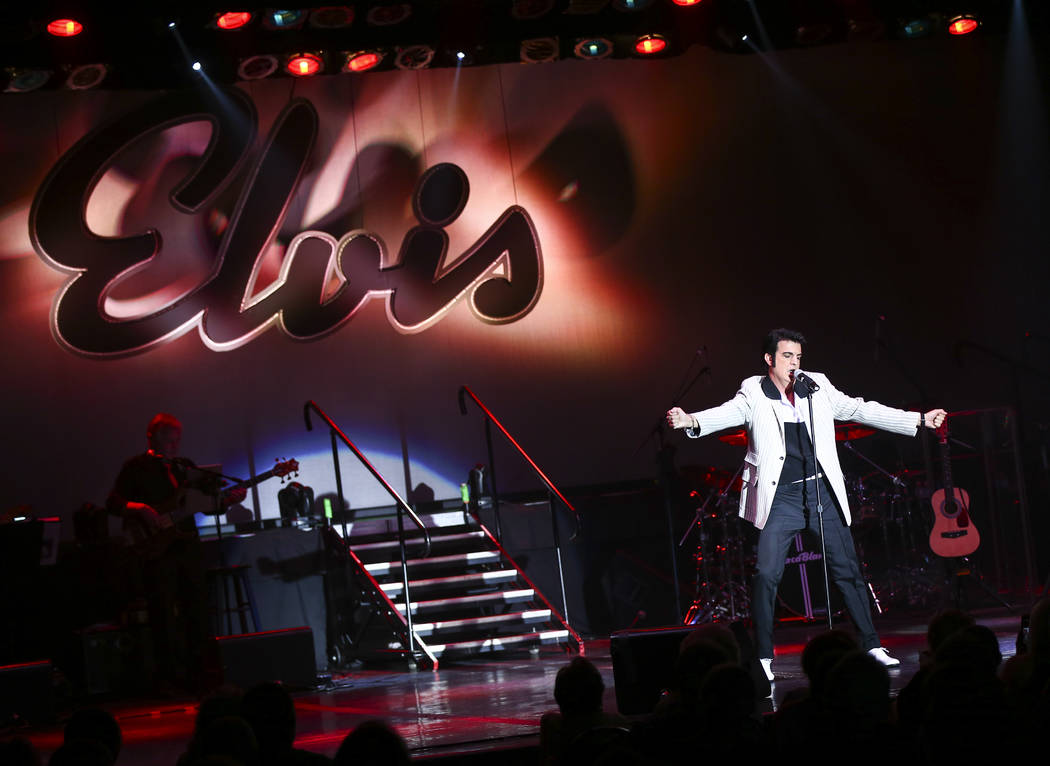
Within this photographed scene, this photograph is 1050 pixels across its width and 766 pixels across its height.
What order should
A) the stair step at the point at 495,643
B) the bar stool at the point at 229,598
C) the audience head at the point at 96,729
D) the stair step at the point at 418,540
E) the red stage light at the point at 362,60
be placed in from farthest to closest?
the red stage light at the point at 362,60
the stair step at the point at 418,540
the stair step at the point at 495,643
the bar stool at the point at 229,598
the audience head at the point at 96,729

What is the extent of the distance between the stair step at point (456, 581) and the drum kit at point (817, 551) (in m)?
1.47

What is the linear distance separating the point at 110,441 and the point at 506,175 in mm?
4363

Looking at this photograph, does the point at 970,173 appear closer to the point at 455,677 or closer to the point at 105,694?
the point at 455,677

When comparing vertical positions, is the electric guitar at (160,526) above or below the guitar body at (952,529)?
above

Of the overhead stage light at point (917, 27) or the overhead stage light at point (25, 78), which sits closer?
the overhead stage light at point (25, 78)

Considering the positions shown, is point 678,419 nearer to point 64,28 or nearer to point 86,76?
point 64,28

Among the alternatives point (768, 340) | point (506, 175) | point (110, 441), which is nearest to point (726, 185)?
point (506, 175)

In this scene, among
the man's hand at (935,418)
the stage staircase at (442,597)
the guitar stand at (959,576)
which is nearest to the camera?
the man's hand at (935,418)

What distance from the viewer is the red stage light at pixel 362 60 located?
10453 mm

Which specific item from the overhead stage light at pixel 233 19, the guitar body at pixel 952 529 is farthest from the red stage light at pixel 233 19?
the guitar body at pixel 952 529

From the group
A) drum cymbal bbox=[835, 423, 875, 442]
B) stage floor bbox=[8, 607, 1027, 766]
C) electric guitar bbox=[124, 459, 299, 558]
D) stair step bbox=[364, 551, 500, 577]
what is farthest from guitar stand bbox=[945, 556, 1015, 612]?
electric guitar bbox=[124, 459, 299, 558]

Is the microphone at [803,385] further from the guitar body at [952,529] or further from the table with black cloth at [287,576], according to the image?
the table with black cloth at [287,576]

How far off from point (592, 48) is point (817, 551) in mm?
5097

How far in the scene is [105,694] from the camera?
8.29 m
